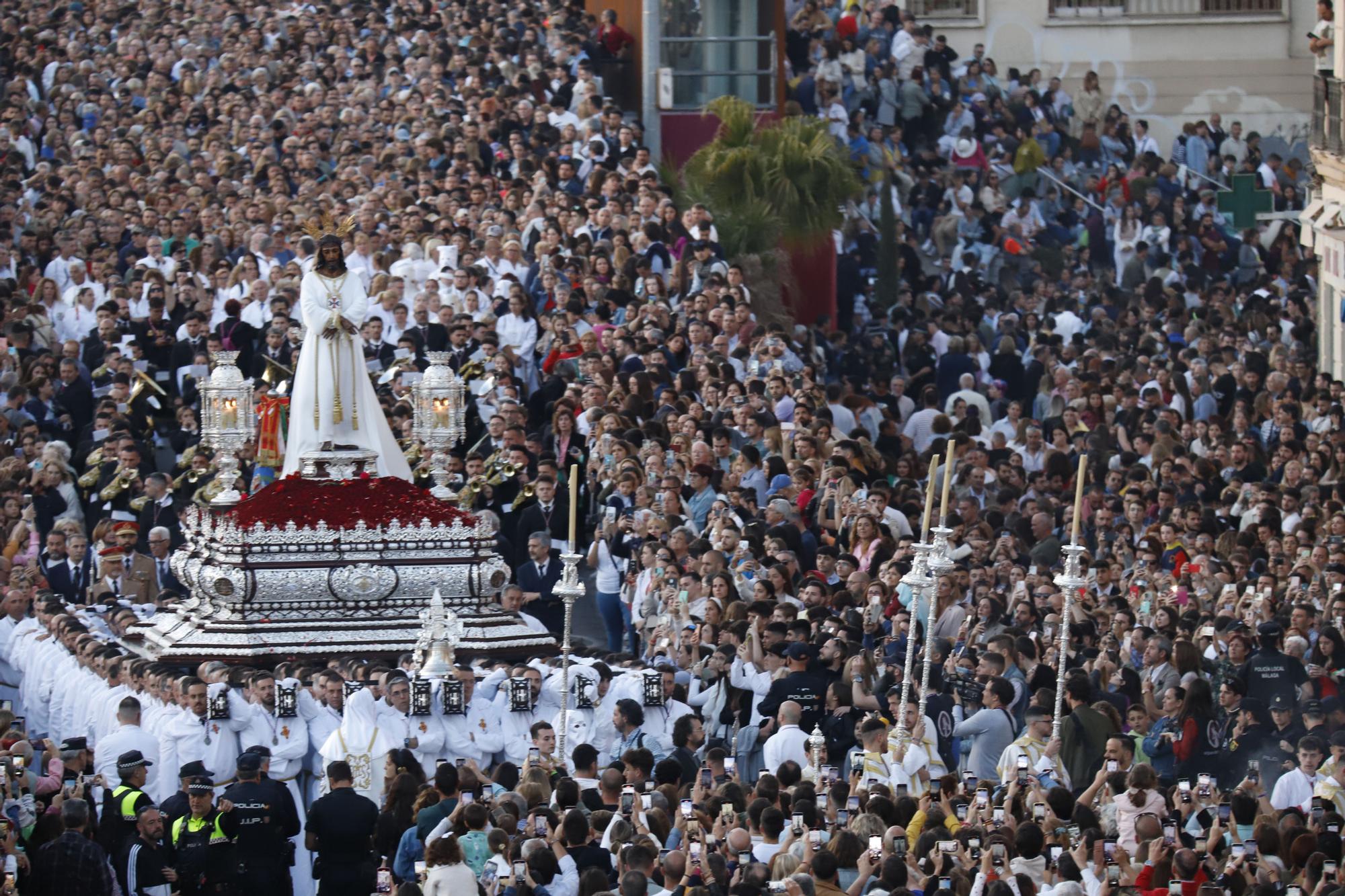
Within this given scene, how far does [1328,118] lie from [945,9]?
13.8 meters

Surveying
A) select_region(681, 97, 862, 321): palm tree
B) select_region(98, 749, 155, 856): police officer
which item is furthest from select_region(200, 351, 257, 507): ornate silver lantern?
select_region(681, 97, 862, 321): palm tree

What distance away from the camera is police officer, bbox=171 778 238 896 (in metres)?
19.2

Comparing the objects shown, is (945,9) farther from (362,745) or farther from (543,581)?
(362,745)

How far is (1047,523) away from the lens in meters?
27.0

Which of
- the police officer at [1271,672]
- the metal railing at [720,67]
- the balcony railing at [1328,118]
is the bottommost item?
the police officer at [1271,672]

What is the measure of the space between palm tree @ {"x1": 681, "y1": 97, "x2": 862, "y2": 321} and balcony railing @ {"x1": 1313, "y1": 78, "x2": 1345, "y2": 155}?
503 cm

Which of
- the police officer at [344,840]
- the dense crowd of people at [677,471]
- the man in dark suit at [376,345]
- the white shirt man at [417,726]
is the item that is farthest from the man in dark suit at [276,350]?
the police officer at [344,840]

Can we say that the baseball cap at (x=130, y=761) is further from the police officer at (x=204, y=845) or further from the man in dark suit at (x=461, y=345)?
the man in dark suit at (x=461, y=345)

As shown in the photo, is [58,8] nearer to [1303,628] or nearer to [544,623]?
[544,623]

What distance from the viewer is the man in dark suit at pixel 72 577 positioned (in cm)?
2744

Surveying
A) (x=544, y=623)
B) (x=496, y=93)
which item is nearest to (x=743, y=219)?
(x=496, y=93)

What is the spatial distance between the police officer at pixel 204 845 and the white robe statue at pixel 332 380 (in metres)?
6.99

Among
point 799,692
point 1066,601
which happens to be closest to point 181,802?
point 799,692

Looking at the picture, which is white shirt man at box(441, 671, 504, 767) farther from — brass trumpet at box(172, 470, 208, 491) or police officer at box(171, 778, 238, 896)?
brass trumpet at box(172, 470, 208, 491)
